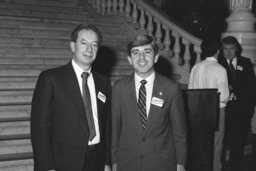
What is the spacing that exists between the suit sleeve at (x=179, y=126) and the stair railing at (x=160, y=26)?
406 centimetres

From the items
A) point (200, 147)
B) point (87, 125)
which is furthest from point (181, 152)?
point (200, 147)

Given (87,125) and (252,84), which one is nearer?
(87,125)

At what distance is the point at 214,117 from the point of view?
383 centimetres

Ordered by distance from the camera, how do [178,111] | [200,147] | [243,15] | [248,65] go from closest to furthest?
[178,111] < [200,147] < [248,65] < [243,15]

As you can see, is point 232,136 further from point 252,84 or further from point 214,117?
point 214,117

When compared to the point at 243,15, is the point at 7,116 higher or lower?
lower

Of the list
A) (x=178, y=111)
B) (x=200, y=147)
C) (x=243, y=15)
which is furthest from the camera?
(x=243, y=15)

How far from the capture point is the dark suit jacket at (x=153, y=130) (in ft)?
8.57

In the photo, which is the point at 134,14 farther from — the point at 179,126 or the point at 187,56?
the point at 179,126

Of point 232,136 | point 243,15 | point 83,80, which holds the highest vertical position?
point 243,15

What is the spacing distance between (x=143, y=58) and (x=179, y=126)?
597 millimetres

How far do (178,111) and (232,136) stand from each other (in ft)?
9.36

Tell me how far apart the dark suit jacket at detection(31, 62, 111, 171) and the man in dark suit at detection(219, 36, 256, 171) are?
2951 millimetres

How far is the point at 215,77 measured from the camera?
165 inches
